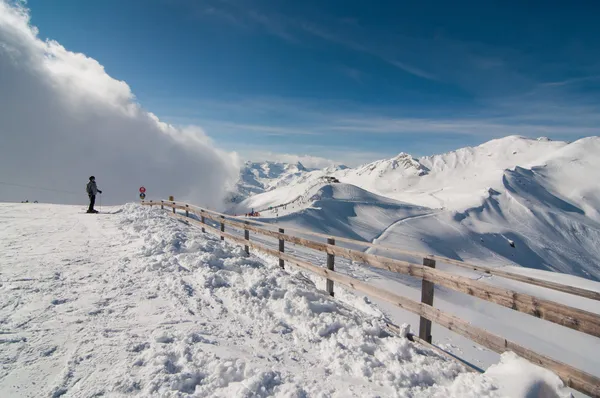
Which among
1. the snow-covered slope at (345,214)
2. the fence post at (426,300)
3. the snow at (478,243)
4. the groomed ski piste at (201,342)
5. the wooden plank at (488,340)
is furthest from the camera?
the snow-covered slope at (345,214)

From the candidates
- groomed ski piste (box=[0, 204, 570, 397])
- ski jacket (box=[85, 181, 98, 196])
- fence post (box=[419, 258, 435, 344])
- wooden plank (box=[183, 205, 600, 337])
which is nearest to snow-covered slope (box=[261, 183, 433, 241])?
ski jacket (box=[85, 181, 98, 196])

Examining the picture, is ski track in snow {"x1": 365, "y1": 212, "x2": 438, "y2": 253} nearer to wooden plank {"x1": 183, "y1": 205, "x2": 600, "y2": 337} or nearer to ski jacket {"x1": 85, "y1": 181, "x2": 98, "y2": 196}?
ski jacket {"x1": 85, "y1": 181, "x2": 98, "y2": 196}

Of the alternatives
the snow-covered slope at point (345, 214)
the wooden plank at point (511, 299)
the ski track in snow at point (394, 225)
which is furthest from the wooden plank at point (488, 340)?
the ski track in snow at point (394, 225)

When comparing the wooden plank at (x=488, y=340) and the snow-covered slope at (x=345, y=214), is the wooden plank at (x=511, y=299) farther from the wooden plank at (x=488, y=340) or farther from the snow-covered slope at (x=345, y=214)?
the snow-covered slope at (x=345, y=214)

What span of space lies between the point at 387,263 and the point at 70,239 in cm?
1070

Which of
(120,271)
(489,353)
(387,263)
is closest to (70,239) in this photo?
(120,271)

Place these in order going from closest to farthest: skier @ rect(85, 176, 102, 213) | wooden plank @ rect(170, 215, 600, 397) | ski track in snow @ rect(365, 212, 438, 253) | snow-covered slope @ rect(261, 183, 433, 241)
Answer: wooden plank @ rect(170, 215, 600, 397), skier @ rect(85, 176, 102, 213), snow-covered slope @ rect(261, 183, 433, 241), ski track in snow @ rect(365, 212, 438, 253)

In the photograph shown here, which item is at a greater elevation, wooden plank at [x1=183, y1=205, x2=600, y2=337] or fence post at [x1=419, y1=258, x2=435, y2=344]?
wooden plank at [x1=183, y1=205, x2=600, y2=337]

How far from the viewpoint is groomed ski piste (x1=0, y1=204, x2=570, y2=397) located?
3529 mm

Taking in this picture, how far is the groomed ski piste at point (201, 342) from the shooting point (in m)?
3.53

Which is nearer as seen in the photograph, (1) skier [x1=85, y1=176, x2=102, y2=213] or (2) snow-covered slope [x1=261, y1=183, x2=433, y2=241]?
(1) skier [x1=85, y1=176, x2=102, y2=213]

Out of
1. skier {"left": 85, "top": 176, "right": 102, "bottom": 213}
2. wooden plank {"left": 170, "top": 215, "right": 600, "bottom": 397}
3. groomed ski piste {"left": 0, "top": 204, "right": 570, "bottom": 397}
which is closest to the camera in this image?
wooden plank {"left": 170, "top": 215, "right": 600, "bottom": 397}

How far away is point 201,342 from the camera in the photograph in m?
4.48

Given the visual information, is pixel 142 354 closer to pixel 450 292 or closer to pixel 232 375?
pixel 232 375
